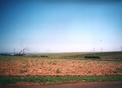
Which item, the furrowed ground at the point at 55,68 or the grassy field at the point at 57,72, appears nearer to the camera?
the grassy field at the point at 57,72

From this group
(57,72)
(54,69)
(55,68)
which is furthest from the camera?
(55,68)

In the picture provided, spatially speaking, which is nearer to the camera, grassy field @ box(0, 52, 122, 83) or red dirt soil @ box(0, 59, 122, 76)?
grassy field @ box(0, 52, 122, 83)

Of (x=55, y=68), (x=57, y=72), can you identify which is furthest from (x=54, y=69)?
(x=57, y=72)

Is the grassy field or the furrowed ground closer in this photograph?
the grassy field

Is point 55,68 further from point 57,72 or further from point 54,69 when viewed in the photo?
point 57,72

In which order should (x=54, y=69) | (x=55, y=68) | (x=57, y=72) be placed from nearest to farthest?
1. (x=57, y=72)
2. (x=54, y=69)
3. (x=55, y=68)

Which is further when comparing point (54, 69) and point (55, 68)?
point (55, 68)

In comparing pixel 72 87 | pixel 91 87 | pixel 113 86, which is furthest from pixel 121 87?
pixel 72 87

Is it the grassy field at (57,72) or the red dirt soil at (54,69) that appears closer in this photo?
the grassy field at (57,72)

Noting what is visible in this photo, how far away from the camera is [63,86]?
12.3 m

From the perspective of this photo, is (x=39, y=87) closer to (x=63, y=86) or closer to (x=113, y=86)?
(x=63, y=86)

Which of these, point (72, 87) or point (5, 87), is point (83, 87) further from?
point (5, 87)

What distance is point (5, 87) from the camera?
11.8 metres

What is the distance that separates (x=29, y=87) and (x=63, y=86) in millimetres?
2096
